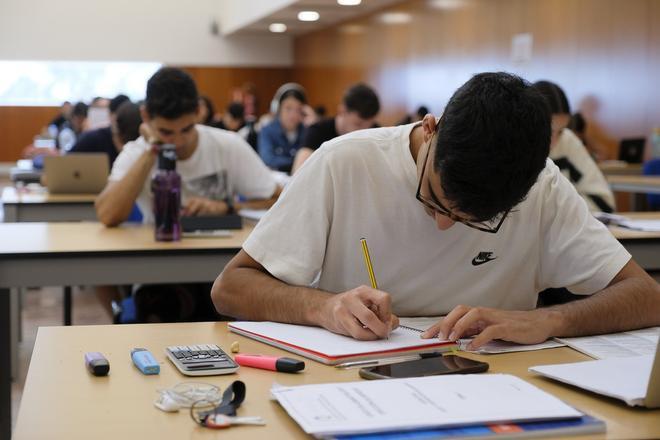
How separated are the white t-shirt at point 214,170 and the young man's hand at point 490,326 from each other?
1910mm

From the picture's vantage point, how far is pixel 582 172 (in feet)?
12.4

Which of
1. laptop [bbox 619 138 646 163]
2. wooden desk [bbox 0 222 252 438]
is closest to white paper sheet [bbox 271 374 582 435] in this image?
wooden desk [bbox 0 222 252 438]

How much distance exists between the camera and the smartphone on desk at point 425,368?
1.22 metres

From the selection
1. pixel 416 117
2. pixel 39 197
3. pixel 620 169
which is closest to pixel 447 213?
pixel 39 197

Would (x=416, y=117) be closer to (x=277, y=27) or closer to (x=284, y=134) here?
(x=284, y=134)

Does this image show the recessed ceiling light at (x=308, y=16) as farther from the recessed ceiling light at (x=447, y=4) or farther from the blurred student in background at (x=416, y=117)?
the blurred student in background at (x=416, y=117)

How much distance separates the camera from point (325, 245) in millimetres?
1694

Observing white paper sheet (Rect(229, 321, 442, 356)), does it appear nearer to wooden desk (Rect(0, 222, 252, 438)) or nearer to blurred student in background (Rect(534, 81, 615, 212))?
wooden desk (Rect(0, 222, 252, 438))

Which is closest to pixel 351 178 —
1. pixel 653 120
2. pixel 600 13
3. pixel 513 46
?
pixel 653 120

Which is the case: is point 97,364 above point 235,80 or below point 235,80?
below

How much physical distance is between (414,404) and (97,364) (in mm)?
473

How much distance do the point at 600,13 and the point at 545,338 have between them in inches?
222

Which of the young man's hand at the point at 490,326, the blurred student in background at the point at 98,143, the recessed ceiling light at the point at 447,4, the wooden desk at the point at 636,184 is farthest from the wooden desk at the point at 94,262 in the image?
the recessed ceiling light at the point at 447,4

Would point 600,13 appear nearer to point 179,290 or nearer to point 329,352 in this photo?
point 179,290
